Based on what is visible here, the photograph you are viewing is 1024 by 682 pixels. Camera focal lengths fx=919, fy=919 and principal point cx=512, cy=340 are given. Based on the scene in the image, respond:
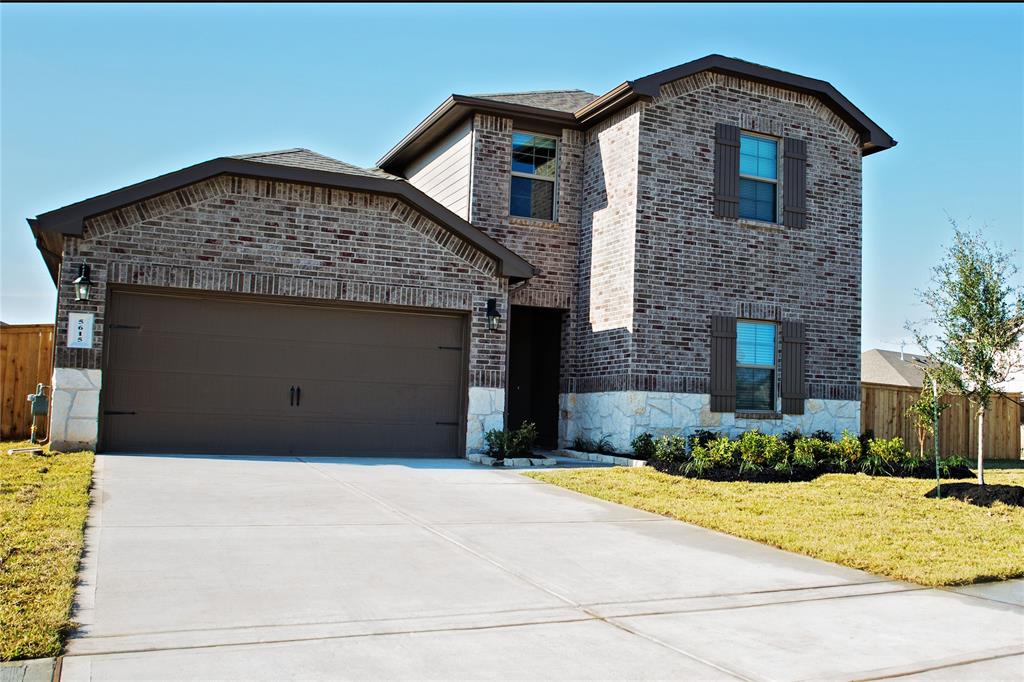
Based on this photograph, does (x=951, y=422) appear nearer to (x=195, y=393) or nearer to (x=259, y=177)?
(x=259, y=177)

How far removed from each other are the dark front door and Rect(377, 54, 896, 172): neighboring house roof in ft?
11.5

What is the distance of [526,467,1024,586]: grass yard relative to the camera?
714 cm

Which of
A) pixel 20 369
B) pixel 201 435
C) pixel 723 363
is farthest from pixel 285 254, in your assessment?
pixel 723 363

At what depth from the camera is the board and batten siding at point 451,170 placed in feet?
53.0

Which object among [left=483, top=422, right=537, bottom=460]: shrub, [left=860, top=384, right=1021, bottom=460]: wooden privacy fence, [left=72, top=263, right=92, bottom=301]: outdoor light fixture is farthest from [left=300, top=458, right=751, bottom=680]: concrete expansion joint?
[left=860, top=384, right=1021, bottom=460]: wooden privacy fence

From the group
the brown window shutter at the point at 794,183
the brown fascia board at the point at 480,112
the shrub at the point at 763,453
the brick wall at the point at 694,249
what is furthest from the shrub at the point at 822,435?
the brown fascia board at the point at 480,112

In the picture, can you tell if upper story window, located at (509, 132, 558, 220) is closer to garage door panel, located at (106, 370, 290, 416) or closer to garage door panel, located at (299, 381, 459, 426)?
garage door panel, located at (299, 381, 459, 426)

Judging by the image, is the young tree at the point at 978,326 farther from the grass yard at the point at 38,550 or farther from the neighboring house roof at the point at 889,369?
the neighboring house roof at the point at 889,369

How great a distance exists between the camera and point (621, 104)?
50.6 feet

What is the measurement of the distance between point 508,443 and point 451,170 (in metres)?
5.85

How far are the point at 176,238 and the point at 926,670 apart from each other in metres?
11.1

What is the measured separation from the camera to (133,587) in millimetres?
5566

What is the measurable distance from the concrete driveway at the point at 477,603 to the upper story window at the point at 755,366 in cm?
741

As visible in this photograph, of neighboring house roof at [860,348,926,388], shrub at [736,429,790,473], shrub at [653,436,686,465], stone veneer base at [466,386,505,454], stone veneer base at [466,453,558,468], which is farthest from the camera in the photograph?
neighboring house roof at [860,348,926,388]
